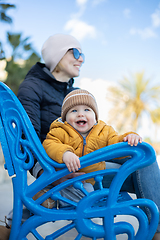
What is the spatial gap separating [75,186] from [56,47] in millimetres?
1103

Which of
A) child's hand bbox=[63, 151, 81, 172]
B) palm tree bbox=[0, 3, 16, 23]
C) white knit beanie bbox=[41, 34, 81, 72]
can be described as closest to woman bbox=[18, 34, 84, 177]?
white knit beanie bbox=[41, 34, 81, 72]

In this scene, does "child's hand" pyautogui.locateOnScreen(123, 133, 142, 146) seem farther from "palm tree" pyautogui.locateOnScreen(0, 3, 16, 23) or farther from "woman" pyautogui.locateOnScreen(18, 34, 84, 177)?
"palm tree" pyautogui.locateOnScreen(0, 3, 16, 23)

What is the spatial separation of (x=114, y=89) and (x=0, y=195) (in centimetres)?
1026

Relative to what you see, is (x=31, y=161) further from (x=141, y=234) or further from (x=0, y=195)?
(x=0, y=195)

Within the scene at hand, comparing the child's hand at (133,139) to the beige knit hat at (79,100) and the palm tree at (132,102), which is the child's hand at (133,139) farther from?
the palm tree at (132,102)

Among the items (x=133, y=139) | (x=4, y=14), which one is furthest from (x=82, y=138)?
(x=4, y=14)

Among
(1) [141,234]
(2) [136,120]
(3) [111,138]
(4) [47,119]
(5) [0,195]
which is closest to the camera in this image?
(1) [141,234]

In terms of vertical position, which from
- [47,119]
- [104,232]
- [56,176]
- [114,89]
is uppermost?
[114,89]

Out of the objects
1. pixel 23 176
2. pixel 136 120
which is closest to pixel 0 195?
pixel 23 176

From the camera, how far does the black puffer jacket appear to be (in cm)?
145

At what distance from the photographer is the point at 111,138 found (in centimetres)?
122

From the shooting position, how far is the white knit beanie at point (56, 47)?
168 cm

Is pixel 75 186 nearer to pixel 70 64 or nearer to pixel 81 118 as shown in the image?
pixel 81 118

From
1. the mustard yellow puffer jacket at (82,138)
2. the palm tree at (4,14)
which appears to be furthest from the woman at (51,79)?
the palm tree at (4,14)
